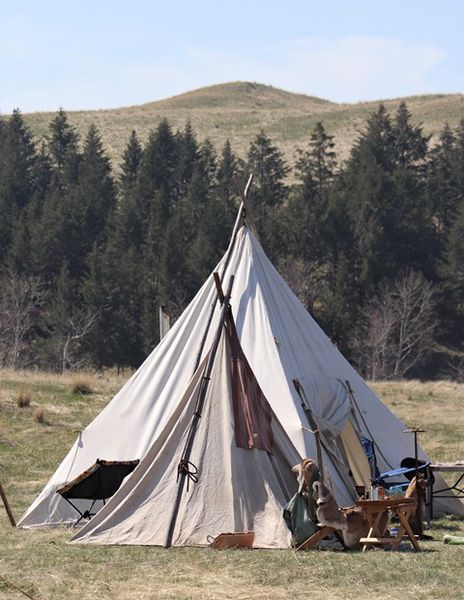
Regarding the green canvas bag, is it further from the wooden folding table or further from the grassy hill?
the grassy hill

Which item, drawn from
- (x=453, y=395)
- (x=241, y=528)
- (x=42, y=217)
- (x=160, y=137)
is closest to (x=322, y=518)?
(x=241, y=528)

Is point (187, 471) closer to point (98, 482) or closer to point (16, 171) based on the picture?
point (98, 482)

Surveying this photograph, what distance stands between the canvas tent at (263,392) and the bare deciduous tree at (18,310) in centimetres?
3308

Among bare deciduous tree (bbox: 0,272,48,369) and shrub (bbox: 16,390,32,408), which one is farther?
bare deciduous tree (bbox: 0,272,48,369)

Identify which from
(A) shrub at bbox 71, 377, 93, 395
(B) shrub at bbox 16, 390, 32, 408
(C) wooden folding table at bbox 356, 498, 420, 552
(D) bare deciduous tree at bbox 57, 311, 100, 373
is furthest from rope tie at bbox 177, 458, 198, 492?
(D) bare deciduous tree at bbox 57, 311, 100, 373

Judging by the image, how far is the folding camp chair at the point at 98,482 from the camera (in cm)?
1231

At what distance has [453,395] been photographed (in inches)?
1379

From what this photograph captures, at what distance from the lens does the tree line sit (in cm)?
5228

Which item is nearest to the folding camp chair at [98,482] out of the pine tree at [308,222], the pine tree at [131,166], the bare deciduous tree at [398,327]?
the bare deciduous tree at [398,327]

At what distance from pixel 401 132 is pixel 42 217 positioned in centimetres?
2241

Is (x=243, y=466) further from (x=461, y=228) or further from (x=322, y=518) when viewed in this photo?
(x=461, y=228)

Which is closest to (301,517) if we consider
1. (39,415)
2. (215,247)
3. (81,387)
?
(39,415)

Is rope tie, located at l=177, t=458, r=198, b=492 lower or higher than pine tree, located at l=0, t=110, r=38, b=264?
lower

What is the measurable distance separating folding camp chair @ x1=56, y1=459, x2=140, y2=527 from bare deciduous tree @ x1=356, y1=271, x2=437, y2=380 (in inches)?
1536
